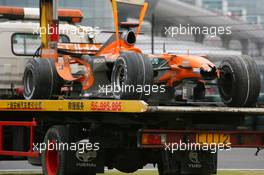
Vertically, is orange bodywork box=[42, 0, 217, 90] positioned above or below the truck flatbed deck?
above

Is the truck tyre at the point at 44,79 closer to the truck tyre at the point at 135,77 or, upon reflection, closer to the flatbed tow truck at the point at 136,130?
the flatbed tow truck at the point at 136,130

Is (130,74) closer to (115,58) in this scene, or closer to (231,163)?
(115,58)

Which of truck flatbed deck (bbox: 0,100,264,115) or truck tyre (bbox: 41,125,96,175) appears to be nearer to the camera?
truck flatbed deck (bbox: 0,100,264,115)

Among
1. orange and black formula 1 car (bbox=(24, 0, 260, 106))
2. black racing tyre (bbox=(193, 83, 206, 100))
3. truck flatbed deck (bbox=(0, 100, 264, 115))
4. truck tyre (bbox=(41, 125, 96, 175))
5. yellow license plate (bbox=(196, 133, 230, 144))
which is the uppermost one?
orange and black formula 1 car (bbox=(24, 0, 260, 106))

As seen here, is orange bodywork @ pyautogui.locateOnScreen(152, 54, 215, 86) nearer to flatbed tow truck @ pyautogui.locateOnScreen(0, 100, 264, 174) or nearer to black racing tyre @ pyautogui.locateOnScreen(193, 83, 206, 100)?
black racing tyre @ pyautogui.locateOnScreen(193, 83, 206, 100)

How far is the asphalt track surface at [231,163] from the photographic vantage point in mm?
18172

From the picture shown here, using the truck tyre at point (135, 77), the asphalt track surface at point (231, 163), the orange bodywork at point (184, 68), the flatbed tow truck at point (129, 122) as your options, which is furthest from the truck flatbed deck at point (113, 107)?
the asphalt track surface at point (231, 163)

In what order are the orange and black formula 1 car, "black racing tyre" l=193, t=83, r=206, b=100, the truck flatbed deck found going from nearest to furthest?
the truck flatbed deck < the orange and black formula 1 car < "black racing tyre" l=193, t=83, r=206, b=100

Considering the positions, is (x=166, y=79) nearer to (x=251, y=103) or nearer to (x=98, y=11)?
(x=251, y=103)

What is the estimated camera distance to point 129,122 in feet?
38.4

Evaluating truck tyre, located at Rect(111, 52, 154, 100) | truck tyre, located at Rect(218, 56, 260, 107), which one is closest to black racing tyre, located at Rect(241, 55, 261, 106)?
truck tyre, located at Rect(218, 56, 260, 107)

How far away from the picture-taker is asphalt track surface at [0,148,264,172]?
59.6 feet

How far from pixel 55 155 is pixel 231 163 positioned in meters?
7.55

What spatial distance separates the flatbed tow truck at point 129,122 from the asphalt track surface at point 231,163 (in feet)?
14.2
